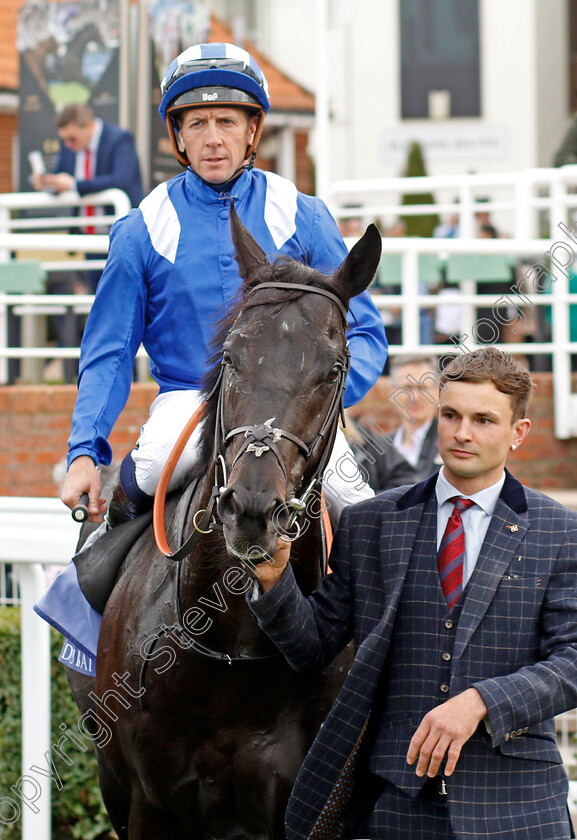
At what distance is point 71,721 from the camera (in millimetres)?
4418

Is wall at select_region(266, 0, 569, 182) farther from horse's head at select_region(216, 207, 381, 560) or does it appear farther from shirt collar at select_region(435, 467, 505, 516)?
shirt collar at select_region(435, 467, 505, 516)

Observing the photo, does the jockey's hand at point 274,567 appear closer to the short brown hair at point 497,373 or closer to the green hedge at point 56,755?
the short brown hair at point 497,373

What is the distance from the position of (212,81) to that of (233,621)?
1.56 metres

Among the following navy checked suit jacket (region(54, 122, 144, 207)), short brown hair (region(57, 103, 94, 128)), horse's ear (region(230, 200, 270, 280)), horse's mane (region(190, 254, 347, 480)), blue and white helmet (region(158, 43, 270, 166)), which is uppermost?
short brown hair (region(57, 103, 94, 128))

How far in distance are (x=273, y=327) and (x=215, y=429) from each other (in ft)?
1.00

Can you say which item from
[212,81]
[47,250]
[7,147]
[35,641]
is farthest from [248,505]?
[7,147]

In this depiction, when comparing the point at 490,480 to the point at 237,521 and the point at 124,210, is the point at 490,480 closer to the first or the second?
the point at 237,521

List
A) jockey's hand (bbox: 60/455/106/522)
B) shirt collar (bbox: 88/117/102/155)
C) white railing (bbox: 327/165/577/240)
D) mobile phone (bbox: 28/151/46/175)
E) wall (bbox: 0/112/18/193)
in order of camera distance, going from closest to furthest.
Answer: jockey's hand (bbox: 60/455/106/522)
white railing (bbox: 327/165/577/240)
shirt collar (bbox: 88/117/102/155)
mobile phone (bbox: 28/151/46/175)
wall (bbox: 0/112/18/193)

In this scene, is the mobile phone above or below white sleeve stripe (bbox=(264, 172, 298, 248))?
above

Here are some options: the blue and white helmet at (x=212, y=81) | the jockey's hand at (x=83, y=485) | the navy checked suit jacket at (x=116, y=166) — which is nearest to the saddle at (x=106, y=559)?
the jockey's hand at (x=83, y=485)

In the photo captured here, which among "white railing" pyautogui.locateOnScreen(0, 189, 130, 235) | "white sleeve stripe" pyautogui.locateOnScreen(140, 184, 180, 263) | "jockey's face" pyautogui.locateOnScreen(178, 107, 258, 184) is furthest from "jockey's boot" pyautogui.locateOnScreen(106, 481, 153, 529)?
"white railing" pyautogui.locateOnScreen(0, 189, 130, 235)

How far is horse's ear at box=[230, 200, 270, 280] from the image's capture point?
9.15 ft

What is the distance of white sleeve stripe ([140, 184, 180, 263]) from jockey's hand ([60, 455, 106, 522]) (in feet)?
2.09

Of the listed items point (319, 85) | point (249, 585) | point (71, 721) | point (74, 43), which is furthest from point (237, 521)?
point (74, 43)
